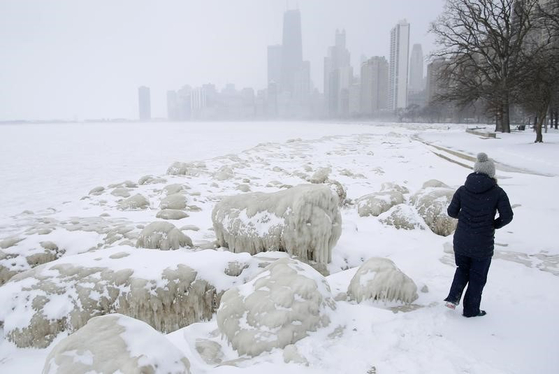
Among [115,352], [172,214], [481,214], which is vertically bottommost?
[172,214]

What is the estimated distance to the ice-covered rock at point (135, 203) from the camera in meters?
12.5

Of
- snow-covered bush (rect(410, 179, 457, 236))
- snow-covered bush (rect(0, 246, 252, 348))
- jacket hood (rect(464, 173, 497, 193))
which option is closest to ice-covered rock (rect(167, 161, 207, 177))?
snow-covered bush (rect(410, 179, 457, 236))

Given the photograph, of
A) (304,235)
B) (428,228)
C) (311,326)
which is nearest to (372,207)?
(428,228)

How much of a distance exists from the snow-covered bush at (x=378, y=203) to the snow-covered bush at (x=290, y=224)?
11.1ft

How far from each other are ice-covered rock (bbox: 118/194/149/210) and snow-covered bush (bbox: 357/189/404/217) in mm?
7307

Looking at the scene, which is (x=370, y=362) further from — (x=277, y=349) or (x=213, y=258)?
(x=213, y=258)

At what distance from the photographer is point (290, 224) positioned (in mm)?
7070

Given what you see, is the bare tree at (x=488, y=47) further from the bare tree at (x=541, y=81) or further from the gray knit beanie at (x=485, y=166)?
the gray knit beanie at (x=485, y=166)

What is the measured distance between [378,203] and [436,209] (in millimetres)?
1775

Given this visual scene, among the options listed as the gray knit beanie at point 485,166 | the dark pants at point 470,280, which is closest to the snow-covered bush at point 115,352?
the dark pants at point 470,280

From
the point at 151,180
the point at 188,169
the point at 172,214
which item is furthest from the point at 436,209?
the point at 188,169

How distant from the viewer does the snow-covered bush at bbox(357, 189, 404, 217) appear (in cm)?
1029

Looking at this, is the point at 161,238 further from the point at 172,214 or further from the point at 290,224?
the point at 172,214

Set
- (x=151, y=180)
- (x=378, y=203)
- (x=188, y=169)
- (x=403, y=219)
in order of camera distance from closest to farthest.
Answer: (x=403, y=219)
(x=378, y=203)
(x=151, y=180)
(x=188, y=169)
